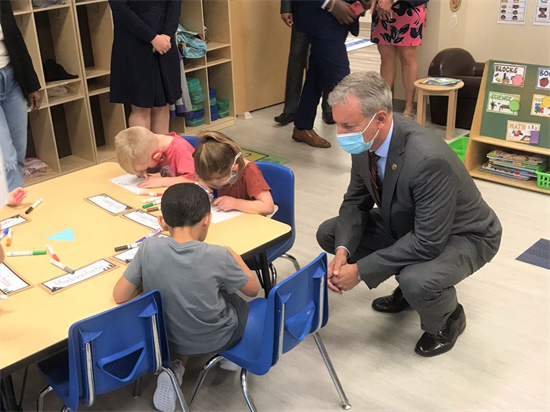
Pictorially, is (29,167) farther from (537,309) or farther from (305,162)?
(537,309)

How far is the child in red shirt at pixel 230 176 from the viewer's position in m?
2.54

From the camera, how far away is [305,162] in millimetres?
4809

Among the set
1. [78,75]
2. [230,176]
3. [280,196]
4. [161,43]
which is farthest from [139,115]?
[230,176]

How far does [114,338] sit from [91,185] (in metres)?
1.09

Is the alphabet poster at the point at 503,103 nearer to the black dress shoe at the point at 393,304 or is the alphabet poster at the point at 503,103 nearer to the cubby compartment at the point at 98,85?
the black dress shoe at the point at 393,304

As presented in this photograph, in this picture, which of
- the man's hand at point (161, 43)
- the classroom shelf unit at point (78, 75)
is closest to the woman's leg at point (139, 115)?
the man's hand at point (161, 43)

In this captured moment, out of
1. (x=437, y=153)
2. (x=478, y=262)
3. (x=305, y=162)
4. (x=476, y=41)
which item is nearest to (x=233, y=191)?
(x=437, y=153)

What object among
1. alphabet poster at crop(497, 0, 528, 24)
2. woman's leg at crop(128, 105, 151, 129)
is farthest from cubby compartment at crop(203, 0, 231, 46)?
alphabet poster at crop(497, 0, 528, 24)

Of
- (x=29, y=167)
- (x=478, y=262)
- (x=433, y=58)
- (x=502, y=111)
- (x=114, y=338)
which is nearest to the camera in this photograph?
(x=114, y=338)

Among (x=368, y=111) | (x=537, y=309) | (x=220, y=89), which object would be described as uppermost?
(x=368, y=111)

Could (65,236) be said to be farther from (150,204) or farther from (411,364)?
(411,364)

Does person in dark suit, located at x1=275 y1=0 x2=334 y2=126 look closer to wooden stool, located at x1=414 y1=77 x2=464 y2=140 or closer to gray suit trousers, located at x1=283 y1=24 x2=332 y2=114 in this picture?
gray suit trousers, located at x1=283 y1=24 x2=332 y2=114

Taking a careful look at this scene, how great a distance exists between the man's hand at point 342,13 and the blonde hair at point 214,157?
7.13ft

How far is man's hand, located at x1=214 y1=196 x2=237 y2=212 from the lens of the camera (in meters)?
2.50
